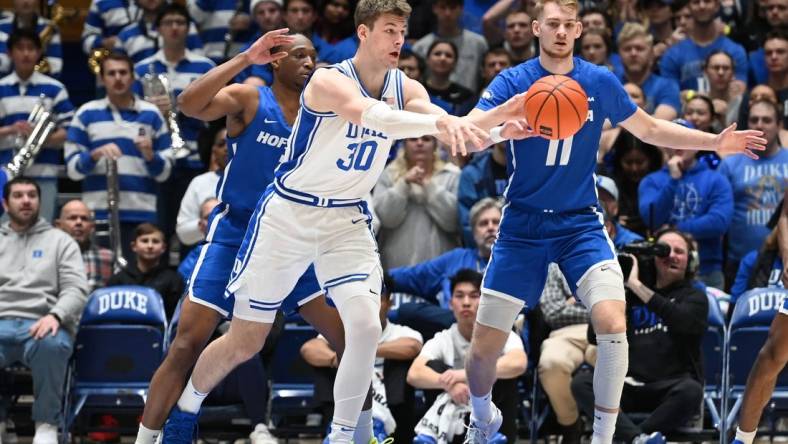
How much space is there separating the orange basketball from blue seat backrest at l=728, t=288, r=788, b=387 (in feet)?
11.9

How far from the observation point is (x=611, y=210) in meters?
10.4

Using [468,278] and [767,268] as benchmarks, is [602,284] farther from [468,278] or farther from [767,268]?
[767,268]

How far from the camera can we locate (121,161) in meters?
11.8

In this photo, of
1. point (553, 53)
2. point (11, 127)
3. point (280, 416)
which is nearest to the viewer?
point (553, 53)

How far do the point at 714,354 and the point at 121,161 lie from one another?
5277 mm

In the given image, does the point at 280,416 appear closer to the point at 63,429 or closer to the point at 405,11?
the point at 63,429

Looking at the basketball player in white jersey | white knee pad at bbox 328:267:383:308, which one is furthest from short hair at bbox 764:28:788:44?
white knee pad at bbox 328:267:383:308

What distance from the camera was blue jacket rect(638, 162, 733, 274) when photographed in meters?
10.9

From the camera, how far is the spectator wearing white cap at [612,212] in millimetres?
10125

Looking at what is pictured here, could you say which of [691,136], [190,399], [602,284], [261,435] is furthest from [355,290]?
[261,435]

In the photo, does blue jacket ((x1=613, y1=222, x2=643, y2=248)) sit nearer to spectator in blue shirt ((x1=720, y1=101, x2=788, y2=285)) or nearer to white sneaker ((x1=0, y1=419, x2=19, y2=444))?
spectator in blue shirt ((x1=720, y1=101, x2=788, y2=285))

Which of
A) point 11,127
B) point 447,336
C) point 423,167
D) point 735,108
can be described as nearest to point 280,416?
point 447,336

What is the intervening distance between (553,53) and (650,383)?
2.93 metres

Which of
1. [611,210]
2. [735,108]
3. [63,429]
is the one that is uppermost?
[735,108]
